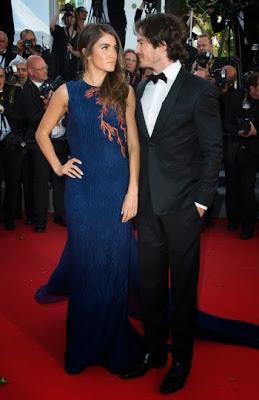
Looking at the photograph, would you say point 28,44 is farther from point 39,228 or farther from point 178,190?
point 178,190

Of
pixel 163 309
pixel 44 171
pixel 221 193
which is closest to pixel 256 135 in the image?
pixel 221 193

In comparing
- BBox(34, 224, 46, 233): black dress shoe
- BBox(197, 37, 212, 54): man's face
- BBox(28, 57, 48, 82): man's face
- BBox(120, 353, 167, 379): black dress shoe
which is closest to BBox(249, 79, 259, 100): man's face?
BBox(197, 37, 212, 54): man's face

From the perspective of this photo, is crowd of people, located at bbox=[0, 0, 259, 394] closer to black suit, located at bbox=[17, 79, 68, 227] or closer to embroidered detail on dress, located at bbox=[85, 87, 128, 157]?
embroidered detail on dress, located at bbox=[85, 87, 128, 157]

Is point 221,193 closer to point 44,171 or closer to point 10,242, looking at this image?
point 44,171

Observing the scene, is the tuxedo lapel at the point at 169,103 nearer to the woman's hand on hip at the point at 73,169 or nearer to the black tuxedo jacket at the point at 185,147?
the black tuxedo jacket at the point at 185,147

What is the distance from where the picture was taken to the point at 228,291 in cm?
434

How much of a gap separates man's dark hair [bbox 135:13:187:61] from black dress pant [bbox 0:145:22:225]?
389cm

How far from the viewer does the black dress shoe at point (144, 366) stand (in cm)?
298

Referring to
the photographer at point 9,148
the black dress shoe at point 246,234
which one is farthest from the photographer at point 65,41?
the black dress shoe at point 246,234

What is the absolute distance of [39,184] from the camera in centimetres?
645

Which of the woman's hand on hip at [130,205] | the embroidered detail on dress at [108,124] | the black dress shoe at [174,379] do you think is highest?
the embroidered detail on dress at [108,124]

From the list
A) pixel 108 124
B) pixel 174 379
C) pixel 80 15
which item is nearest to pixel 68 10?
pixel 80 15

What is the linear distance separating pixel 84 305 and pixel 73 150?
78 cm

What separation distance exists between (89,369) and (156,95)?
144 cm
